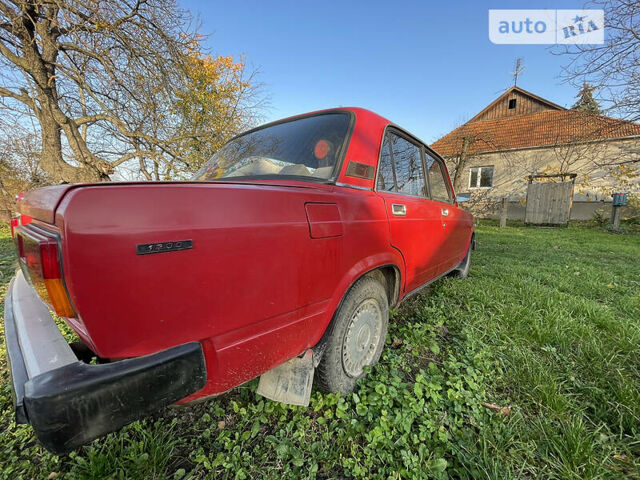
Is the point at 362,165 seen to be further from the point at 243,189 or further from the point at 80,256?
the point at 80,256

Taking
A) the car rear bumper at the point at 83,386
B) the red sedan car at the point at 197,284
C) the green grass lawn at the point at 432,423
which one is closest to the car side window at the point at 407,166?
the red sedan car at the point at 197,284

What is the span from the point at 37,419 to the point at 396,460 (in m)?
1.41

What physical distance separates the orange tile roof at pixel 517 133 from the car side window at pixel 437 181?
41.2 ft

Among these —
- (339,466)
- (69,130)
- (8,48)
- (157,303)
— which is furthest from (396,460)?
(8,48)

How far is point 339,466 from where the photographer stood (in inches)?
51.2

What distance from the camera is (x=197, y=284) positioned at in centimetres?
89

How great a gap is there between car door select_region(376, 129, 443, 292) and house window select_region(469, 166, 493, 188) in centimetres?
1639

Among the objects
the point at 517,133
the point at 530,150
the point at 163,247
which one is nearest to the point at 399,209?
the point at 163,247

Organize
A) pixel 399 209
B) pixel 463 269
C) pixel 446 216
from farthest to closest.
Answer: pixel 463 269 → pixel 446 216 → pixel 399 209

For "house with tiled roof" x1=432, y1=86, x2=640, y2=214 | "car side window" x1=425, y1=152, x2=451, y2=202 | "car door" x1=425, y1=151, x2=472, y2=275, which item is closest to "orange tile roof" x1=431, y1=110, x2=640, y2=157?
"house with tiled roof" x1=432, y1=86, x2=640, y2=214

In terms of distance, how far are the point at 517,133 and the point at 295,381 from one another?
780 inches

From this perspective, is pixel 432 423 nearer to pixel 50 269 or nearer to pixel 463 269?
pixel 50 269

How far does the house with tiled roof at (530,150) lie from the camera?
12.5 m

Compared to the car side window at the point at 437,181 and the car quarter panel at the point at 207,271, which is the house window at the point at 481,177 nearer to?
the car side window at the point at 437,181
